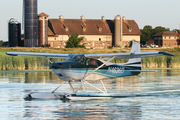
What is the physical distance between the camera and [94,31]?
103 m

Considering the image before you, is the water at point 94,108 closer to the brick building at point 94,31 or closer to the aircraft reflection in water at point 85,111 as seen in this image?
the aircraft reflection in water at point 85,111

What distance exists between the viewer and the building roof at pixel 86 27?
99.6m

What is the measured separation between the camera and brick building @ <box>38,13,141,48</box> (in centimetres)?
9831

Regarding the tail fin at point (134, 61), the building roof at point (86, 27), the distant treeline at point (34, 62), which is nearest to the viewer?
the tail fin at point (134, 61)

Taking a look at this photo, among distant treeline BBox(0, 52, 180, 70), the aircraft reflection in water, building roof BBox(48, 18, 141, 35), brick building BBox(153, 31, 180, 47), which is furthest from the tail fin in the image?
brick building BBox(153, 31, 180, 47)

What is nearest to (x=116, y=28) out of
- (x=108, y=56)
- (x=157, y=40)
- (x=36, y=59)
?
(x=157, y=40)

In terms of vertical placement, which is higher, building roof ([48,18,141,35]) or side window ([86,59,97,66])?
building roof ([48,18,141,35])

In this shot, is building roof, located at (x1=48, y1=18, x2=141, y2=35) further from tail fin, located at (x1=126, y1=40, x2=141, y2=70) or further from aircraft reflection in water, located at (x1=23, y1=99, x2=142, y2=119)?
aircraft reflection in water, located at (x1=23, y1=99, x2=142, y2=119)

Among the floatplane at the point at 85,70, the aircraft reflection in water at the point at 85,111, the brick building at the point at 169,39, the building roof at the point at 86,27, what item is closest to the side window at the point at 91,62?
the floatplane at the point at 85,70

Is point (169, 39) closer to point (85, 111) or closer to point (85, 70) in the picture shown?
point (85, 70)

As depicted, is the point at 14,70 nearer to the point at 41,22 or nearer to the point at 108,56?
the point at 108,56

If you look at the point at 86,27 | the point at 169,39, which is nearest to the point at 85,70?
the point at 86,27

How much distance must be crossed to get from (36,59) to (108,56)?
23166 mm

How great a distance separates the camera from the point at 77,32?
3979 inches
